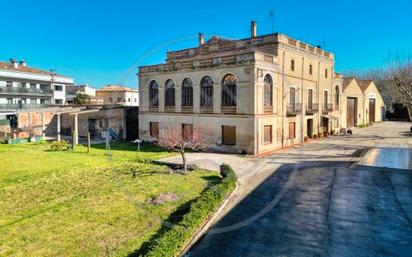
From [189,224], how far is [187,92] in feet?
70.1

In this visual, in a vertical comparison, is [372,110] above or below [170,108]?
above

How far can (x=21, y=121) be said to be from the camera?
40656 millimetres

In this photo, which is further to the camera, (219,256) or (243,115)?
(243,115)

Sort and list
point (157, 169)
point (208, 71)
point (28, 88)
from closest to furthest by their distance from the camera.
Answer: point (157, 169)
point (208, 71)
point (28, 88)

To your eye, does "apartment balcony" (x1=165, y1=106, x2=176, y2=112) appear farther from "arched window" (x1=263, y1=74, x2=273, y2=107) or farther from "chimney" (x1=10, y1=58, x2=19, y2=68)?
"chimney" (x1=10, y1=58, x2=19, y2=68)

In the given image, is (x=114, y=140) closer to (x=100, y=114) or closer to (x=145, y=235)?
(x=100, y=114)

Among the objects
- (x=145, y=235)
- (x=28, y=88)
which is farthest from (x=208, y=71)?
(x=28, y=88)

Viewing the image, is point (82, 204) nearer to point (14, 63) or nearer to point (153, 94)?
point (153, 94)

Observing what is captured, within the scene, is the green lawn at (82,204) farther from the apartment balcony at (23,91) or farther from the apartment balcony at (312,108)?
the apartment balcony at (23,91)

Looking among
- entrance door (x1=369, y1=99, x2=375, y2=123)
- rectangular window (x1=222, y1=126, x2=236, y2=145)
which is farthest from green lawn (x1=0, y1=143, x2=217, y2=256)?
entrance door (x1=369, y1=99, x2=375, y2=123)

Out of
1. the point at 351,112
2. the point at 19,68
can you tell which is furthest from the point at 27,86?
the point at 351,112

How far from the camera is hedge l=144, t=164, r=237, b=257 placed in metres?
9.04

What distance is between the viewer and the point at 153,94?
34.4 m

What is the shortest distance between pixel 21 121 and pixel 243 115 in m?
30.2
